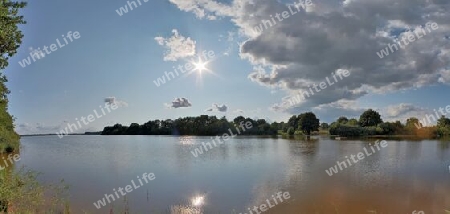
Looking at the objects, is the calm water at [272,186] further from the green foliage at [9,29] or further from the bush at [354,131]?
the bush at [354,131]

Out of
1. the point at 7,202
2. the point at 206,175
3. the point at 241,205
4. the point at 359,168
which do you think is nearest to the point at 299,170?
the point at 359,168

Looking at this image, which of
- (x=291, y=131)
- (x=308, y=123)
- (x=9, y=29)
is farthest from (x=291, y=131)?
(x=9, y=29)

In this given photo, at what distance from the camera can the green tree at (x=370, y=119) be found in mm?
105125

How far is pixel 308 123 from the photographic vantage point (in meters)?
113

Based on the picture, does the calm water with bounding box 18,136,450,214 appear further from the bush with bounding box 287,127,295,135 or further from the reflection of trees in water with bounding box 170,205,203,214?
the bush with bounding box 287,127,295,135

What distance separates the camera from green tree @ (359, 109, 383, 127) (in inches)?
4139

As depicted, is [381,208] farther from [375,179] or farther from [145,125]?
[145,125]

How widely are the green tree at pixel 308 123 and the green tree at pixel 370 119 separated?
1452 cm

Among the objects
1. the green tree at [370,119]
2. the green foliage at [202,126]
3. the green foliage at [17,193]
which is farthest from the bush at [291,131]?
the green foliage at [17,193]

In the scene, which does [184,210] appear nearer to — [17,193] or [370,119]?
[17,193]

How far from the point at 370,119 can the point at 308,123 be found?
18.9m

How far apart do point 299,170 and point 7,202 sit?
2006cm

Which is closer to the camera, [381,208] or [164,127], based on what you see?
[381,208]

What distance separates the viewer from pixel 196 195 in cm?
1694
